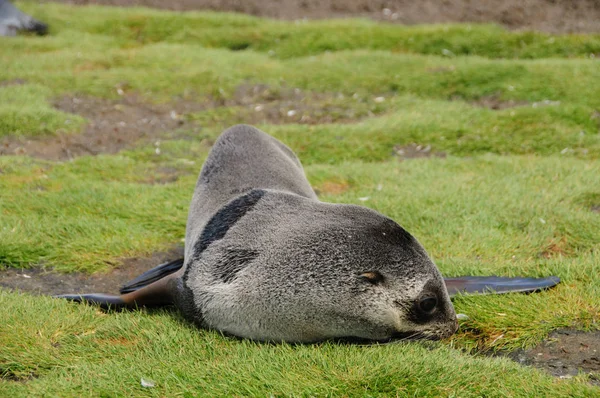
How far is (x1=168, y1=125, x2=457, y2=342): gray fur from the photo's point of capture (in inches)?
171

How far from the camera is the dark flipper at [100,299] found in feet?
16.8

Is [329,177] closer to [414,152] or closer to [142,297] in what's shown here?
[414,152]

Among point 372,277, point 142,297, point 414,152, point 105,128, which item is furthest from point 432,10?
point 372,277

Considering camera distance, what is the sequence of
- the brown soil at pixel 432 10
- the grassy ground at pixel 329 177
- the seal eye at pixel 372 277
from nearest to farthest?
the grassy ground at pixel 329 177, the seal eye at pixel 372 277, the brown soil at pixel 432 10

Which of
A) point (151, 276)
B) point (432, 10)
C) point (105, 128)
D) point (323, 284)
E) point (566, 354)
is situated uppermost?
point (432, 10)

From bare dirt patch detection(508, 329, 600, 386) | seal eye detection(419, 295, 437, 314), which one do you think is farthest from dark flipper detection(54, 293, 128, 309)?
bare dirt patch detection(508, 329, 600, 386)

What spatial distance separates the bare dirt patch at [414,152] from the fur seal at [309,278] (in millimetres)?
4237

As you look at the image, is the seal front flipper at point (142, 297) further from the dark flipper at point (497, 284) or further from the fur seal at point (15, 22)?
the fur seal at point (15, 22)

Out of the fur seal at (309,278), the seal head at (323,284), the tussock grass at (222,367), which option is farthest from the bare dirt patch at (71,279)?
the seal head at (323,284)

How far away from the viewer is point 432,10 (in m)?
15.6

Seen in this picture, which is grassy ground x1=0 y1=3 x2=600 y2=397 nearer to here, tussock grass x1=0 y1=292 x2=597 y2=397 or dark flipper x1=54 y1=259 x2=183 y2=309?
tussock grass x1=0 y1=292 x2=597 y2=397

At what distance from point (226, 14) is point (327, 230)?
1213 cm

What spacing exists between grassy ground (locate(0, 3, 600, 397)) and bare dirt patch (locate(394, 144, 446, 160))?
0.12 m

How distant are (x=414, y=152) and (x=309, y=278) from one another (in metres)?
5.01
